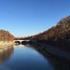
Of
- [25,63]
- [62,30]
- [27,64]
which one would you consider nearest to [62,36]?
[62,30]

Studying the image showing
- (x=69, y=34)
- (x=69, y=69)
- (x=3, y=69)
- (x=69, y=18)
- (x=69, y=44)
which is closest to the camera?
(x=69, y=69)

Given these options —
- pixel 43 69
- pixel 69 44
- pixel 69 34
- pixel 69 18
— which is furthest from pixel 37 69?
pixel 69 18

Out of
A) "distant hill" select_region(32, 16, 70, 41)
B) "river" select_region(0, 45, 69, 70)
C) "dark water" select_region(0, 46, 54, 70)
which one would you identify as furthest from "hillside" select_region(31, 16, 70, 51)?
"dark water" select_region(0, 46, 54, 70)

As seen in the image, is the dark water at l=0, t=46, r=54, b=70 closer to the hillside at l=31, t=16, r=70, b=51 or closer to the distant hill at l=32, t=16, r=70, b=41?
the hillside at l=31, t=16, r=70, b=51

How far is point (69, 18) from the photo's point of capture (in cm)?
9919

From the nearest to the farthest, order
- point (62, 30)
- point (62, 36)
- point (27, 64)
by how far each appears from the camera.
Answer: point (27, 64) → point (62, 36) → point (62, 30)

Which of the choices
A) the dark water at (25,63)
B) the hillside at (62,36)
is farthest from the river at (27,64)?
the hillside at (62,36)

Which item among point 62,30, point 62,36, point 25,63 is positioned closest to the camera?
point 25,63

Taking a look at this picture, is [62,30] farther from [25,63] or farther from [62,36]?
[25,63]

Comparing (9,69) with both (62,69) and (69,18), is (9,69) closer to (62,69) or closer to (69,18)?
(62,69)

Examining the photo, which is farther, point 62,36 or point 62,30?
point 62,30

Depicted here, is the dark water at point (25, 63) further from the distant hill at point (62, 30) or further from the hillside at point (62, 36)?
the distant hill at point (62, 30)

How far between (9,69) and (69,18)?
66897mm

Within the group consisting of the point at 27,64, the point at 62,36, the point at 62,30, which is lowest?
the point at 27,64
